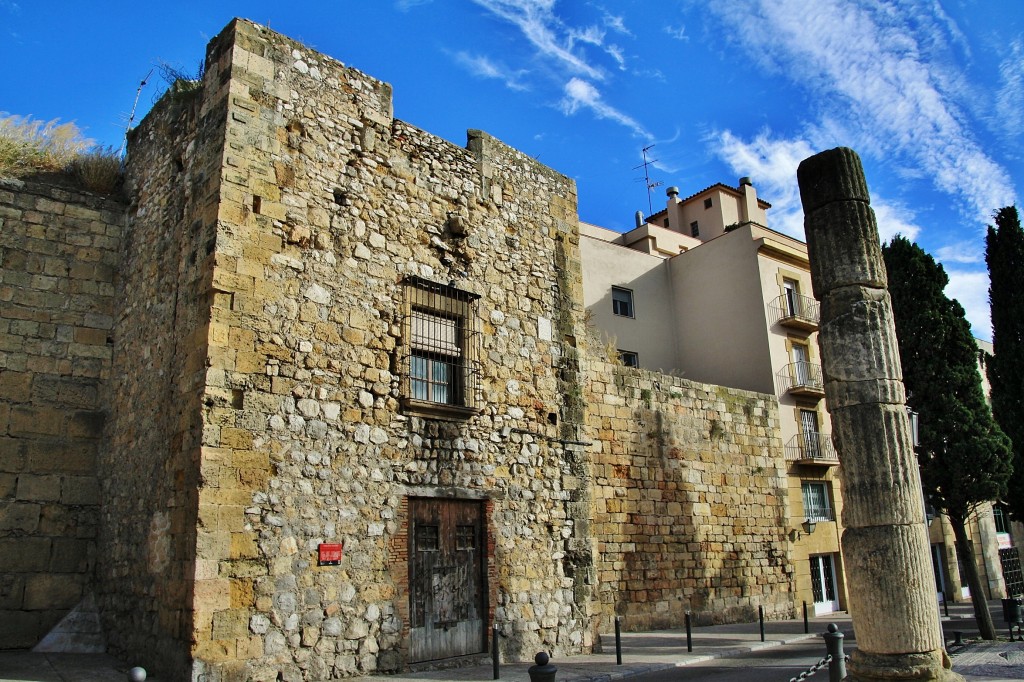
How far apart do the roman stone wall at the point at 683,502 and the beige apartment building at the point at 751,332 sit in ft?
3.50

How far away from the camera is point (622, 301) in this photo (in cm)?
2244

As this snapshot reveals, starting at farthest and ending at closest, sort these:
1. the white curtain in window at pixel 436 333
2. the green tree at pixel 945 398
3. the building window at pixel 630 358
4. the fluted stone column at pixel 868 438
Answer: the building window at pixel 630 358 → the green tree at pixel 945 398 → the white curtain in window at pixel 436 333 → the fluted stone column at pixel 868 438

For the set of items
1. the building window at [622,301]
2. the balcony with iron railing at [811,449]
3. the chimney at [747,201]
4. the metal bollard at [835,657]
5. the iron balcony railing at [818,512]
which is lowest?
the metal bollard at [835,657]

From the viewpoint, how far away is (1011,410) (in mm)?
17141

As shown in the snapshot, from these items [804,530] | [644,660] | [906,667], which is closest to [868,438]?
[906,667]

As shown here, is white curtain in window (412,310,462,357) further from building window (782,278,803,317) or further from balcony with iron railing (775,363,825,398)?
building window (782,278,803,317)

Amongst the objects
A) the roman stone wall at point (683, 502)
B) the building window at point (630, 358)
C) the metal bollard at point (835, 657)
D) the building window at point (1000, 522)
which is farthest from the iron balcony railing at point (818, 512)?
the metal bollard at point (835, 657)

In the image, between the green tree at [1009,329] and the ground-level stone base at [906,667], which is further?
A: the green tree at [1009,329]

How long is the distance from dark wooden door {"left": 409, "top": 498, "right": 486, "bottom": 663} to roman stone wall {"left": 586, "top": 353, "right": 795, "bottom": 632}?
4.62m

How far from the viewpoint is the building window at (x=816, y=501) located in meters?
19.2

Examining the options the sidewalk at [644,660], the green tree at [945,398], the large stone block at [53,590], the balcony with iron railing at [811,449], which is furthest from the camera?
the balcony with iron railing at [811,449]

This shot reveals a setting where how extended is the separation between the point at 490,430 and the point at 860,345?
490cm

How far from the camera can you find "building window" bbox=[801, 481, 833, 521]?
19219 millimetres

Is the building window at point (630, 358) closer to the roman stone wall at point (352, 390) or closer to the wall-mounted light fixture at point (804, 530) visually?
the wall-mounted light fixture at point (804, 530)
